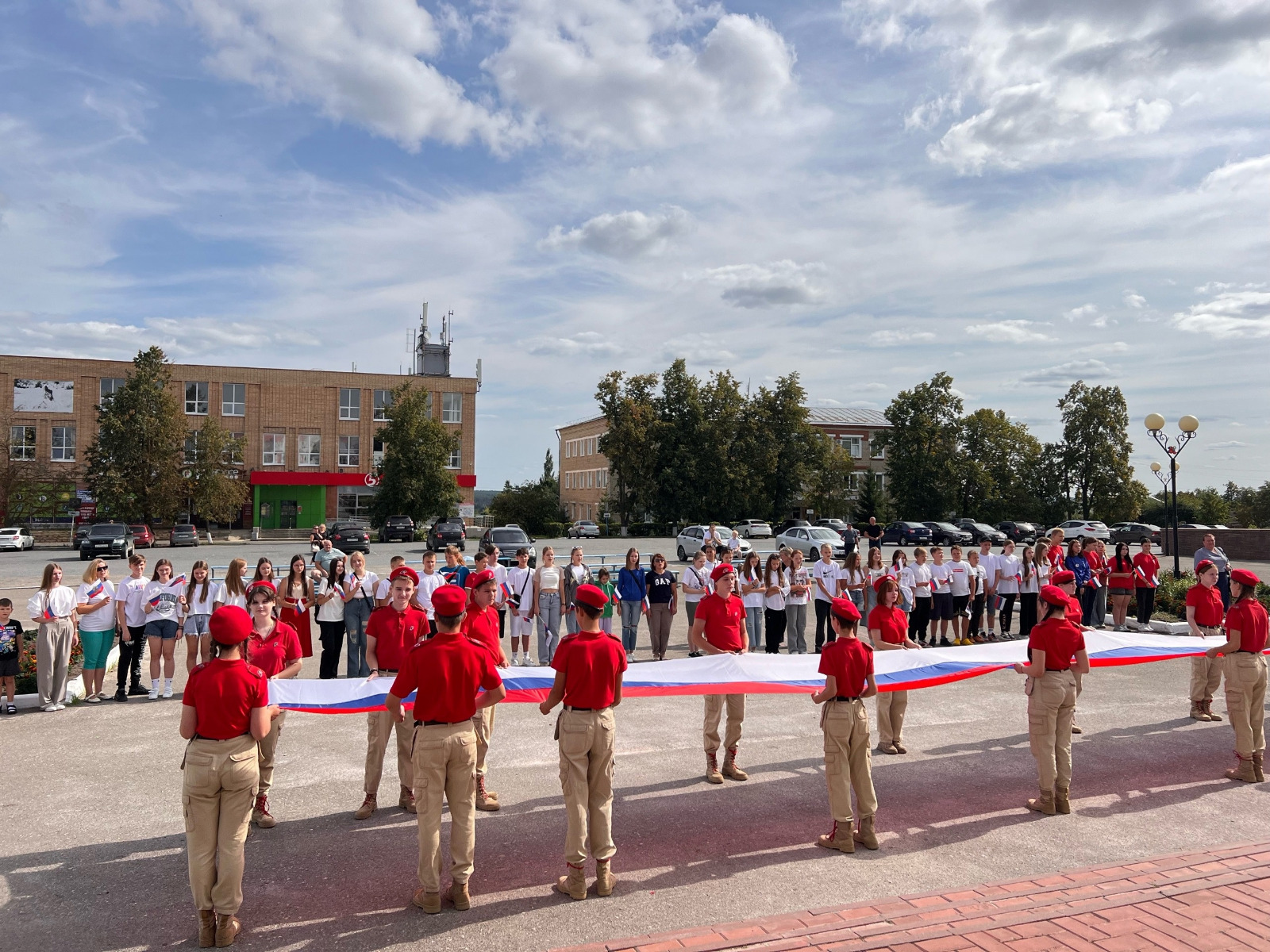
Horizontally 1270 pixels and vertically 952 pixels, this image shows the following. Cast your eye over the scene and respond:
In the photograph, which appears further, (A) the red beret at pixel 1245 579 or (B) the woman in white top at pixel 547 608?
(B) the woman in white top at pixel 547 608

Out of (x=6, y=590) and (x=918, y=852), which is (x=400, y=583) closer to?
(x=918, y=852)

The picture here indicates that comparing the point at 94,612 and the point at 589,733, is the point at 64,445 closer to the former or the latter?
the point at 94,612

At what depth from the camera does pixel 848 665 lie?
6.70 metres

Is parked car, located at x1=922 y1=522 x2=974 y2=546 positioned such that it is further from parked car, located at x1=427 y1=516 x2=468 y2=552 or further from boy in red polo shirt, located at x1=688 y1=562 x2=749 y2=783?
boy in red polo shirt, located at x1=688 y1=562 x2=749 y2=783

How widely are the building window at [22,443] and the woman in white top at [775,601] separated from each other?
59.1 meters

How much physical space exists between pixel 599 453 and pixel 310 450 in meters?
25.4

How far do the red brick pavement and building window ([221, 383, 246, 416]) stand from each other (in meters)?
63.3

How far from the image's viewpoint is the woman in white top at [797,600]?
589 inches

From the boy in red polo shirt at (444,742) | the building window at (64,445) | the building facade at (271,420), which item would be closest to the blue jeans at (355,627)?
the boy in red polo shirt at (444,742)

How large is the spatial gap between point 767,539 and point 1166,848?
50.7m

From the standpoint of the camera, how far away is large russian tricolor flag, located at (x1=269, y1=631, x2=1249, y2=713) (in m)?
7.12

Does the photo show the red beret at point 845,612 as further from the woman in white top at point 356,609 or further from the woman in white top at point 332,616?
the woman in white top at point 332,616

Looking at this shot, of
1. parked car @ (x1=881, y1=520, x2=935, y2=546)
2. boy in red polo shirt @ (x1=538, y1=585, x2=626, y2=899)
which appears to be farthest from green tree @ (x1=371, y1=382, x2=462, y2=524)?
boy in red polo shirt @ (x1=538, y1=585, x2=626, y2=899)

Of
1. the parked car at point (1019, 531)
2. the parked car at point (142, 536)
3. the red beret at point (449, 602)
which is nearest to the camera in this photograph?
the red beret at point (449, 602)
